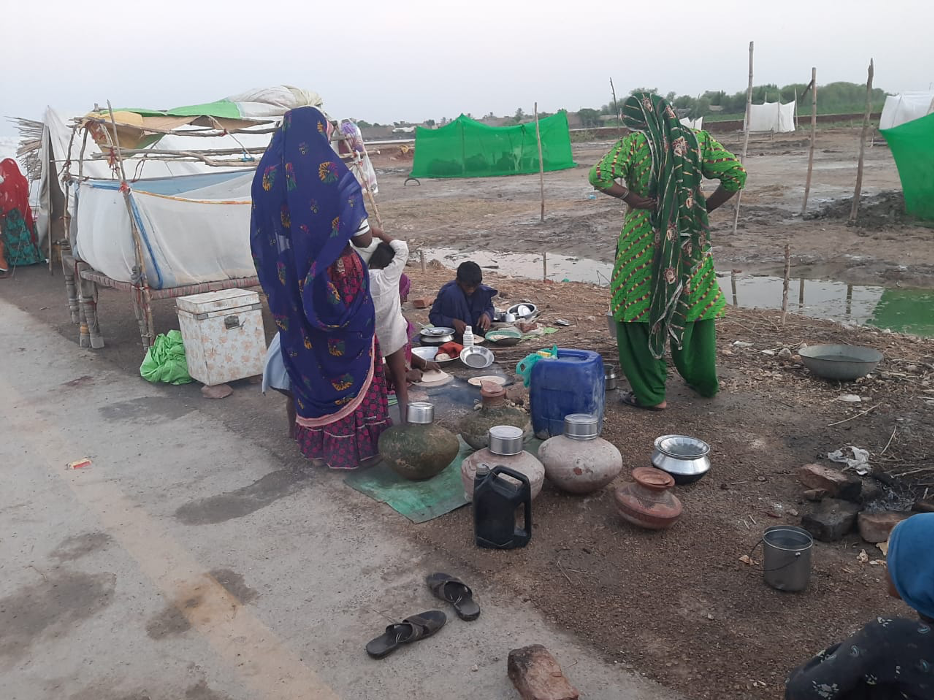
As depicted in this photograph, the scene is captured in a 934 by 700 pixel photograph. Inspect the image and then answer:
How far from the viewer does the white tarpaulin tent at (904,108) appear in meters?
19.2

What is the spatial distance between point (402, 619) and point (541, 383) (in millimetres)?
1731

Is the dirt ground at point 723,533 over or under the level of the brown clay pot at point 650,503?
under

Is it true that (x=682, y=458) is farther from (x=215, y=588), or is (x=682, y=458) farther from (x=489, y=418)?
(x=215, y=588)

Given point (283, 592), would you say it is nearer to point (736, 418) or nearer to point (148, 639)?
point (148, 639)

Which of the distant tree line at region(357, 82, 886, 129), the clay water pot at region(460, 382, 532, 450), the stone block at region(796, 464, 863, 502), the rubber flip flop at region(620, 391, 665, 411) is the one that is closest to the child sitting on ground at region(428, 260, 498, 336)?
the rubber flip flop at region(620, 391, 665, 411)

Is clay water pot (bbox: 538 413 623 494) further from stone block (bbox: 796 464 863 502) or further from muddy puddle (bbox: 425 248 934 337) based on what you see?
muddy puddle (bbox: 425 248 934 337)

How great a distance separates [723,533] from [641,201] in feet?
6.75

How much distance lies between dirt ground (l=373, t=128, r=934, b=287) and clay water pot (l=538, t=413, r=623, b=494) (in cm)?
663

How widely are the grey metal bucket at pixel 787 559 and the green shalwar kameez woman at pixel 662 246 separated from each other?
5.89 ft

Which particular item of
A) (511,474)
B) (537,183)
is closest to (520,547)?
(511,474)

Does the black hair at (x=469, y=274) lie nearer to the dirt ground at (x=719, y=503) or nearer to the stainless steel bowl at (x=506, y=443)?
the dirt ground at (x=719, y=503)

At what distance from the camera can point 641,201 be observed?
434 cm

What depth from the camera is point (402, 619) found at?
277 centimetres

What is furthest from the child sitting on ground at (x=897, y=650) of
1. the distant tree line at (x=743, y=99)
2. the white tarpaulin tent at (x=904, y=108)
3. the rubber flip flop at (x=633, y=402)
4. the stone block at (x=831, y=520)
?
the distant tree line at (x=743, y=99)
